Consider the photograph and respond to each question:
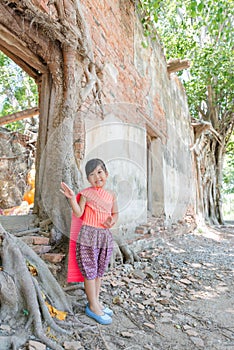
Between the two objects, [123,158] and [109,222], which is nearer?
[109,222]

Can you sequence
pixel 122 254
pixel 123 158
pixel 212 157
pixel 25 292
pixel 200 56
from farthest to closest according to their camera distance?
pixel 212 157
pixel 200 56
pixel 123 158
pixel 122 254
pixel 25 292

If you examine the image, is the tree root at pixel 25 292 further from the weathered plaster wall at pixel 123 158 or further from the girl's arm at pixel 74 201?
the weathered plaster wall at pixel 123 158

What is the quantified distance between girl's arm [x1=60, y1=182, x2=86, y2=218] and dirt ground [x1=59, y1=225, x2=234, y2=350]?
69 cm

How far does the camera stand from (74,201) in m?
1.95

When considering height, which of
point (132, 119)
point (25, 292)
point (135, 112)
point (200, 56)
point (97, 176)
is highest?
point (200, 56)

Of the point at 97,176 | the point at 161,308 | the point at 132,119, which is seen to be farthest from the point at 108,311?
the point at 132,119

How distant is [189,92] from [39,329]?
34.7 ft

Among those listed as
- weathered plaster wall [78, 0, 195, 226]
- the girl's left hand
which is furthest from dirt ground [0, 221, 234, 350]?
weathered plaster wall [78, 0, 195, 226]

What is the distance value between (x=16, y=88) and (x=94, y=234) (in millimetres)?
9034

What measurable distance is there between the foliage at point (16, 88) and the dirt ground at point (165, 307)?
757 cm

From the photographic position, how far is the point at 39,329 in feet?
5.08

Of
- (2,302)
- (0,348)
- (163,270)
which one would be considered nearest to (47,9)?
(2,302)

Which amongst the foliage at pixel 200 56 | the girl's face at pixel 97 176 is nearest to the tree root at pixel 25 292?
the girl's face at pixel 97 176

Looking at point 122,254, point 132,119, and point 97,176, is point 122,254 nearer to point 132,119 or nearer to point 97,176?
point 97,176
